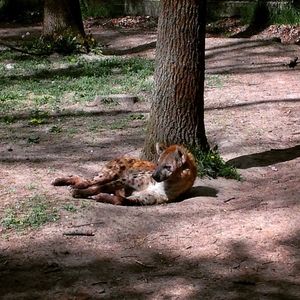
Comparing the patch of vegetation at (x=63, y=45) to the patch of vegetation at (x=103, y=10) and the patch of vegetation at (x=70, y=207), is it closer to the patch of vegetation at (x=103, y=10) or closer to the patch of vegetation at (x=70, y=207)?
the patch of vegetation at (x=103, y=10)

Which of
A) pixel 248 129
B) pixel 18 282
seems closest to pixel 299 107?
pixel 248 129

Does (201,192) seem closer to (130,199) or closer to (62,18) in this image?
(130,199)

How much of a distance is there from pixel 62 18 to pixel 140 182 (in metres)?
8.68

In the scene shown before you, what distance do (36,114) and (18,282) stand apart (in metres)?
5.54

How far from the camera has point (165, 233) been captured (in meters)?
5.76

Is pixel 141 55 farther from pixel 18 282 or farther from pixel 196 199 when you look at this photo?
pixel 18 282

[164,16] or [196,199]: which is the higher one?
[164,16]

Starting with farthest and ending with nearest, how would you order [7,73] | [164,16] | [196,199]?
[7,73] < [164,16] < [196,199]

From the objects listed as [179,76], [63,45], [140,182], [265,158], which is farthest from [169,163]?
[63,45]

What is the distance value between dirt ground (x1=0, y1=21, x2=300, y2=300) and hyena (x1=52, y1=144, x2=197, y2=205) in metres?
0.14

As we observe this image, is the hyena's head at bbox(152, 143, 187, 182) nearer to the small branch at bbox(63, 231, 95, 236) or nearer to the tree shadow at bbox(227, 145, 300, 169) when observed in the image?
the small branch at bbox(63, 231, 95, 236)

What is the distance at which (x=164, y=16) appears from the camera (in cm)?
728

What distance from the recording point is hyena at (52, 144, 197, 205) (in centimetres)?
642

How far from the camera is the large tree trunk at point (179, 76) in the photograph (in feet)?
23.7
